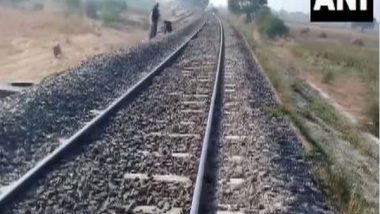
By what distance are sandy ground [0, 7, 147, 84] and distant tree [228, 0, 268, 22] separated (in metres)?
52.8

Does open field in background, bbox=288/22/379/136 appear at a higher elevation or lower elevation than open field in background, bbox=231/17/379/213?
lower

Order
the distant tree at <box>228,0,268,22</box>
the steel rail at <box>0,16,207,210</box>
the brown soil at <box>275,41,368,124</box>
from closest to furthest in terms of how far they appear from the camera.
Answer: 1. the steel rail at <box>0,16,207,210</box>
2. the brown soil at <box>275,41,368,124</box>
3. the distant tree at <box>228,0,268,22</box>

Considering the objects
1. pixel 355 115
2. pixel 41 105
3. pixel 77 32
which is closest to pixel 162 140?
pixel 41 105

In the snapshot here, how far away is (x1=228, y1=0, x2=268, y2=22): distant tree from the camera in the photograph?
100000 millimetres

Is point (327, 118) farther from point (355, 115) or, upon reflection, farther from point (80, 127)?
point (80, 127)

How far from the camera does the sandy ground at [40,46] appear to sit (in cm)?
2408

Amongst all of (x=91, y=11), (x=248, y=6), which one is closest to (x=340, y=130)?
(x=91, y=11)

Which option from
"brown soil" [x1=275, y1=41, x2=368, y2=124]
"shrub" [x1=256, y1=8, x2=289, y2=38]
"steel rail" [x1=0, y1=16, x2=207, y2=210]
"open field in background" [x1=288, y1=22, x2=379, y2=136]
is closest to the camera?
"steel rail" [x1=0, y1=16, x2=207, y2=210]

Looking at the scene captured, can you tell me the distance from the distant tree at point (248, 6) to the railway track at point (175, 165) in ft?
281

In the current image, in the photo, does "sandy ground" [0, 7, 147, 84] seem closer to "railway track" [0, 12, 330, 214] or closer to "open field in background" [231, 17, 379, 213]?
"open field in background" [231, 17, 379, 213]

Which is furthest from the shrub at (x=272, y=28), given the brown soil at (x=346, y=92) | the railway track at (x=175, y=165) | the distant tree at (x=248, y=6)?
the railway track at (x=175, y=165)

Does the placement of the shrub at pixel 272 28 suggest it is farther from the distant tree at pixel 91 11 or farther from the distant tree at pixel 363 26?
the distant tree at pixel 363 26

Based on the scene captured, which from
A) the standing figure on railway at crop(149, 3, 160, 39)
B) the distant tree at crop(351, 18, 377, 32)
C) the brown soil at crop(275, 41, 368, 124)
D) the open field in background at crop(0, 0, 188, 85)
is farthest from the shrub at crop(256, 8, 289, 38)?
the distant tree at crop(351, 18, 377, 32)

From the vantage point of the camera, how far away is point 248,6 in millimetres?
102750
